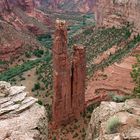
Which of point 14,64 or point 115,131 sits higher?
point 115,131

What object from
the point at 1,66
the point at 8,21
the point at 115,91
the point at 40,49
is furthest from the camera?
the point at 8,21

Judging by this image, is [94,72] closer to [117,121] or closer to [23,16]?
[117,121]

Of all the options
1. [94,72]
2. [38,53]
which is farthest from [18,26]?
[94,72]

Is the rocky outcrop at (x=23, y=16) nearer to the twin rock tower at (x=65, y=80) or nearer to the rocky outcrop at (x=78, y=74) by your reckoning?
the rocky outcrop at (x=78, y=74)

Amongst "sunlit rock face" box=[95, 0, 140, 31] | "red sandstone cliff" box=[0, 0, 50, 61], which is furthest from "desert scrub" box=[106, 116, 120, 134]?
"red sandstone cliff" box=[0, 0, 50, 61]

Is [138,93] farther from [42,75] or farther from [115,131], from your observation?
[42,75]

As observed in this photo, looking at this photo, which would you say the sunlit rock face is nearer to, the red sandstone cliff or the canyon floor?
the canyon floor

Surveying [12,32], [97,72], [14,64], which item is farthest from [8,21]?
[97,72]
